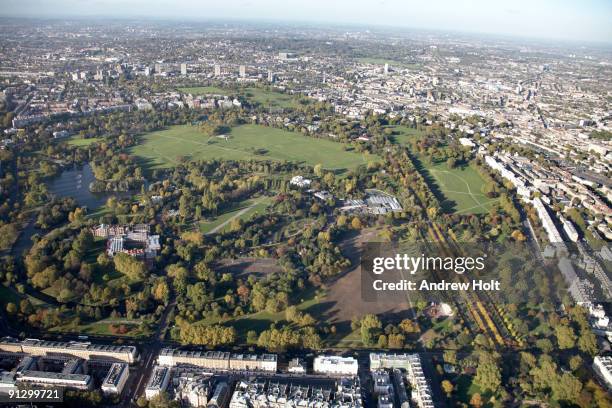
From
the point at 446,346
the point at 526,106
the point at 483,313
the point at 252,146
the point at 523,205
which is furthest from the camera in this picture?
the point at 526,106

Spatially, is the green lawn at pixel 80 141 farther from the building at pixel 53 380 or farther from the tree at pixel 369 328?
the tree at pixel 369 328

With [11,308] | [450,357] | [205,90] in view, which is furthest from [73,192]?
[205,90]

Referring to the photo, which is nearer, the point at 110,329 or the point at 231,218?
the point at 110,329

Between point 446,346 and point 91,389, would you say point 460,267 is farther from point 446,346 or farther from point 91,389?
point 91,389

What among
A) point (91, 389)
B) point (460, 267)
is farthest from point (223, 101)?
point (91, 389)

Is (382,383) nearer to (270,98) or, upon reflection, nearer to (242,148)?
(242,148)

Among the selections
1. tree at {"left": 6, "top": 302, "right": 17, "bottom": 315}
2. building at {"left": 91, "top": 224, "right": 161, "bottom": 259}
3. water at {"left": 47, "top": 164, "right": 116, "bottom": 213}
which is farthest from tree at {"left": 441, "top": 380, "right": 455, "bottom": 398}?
water at {"left": 47, "top": 164, "right": 116, "bottom": 213}

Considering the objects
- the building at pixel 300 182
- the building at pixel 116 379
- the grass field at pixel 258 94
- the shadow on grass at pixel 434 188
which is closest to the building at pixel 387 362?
the building at pixel 116 379
